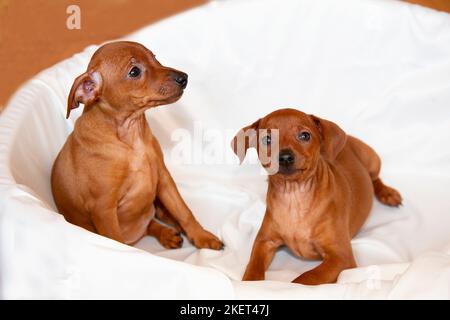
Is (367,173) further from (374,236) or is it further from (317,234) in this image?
(317,234)

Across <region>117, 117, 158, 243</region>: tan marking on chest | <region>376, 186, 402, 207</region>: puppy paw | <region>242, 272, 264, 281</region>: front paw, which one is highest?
<region>117, 117, 158, 243</region>: tan marking on chest

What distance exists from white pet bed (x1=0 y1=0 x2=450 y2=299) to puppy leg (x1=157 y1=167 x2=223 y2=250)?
0.20 feet

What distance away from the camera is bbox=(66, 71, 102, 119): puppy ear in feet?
9.91

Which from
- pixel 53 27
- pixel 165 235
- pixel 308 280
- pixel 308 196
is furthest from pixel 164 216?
pixel 53 27

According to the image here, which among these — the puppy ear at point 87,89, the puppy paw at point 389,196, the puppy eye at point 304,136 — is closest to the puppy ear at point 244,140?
the puppy eye at point 304,136

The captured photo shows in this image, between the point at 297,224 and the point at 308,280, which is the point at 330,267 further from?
the point at 297,224

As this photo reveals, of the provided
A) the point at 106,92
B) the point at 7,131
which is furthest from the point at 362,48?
the point at 7,131

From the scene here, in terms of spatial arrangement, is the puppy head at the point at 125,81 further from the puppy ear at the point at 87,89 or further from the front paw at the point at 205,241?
the front paw at the point at 205,241

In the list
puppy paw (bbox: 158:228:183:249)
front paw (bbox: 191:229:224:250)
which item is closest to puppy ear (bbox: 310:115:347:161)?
front paw (bbox: 191:229:224:250)

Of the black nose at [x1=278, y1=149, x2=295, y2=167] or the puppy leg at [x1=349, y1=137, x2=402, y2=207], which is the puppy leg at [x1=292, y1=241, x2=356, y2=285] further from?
the puppy leg at [x1=349, y1=137, x2=402, y2=207]

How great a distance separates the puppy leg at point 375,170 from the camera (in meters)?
3.77

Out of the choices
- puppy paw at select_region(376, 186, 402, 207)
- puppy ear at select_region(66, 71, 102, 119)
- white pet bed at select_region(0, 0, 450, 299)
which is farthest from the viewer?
puppy paw at select_region(376, 186, 402, 207)

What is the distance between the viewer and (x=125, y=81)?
304 centimetres

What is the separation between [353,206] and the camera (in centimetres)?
341
